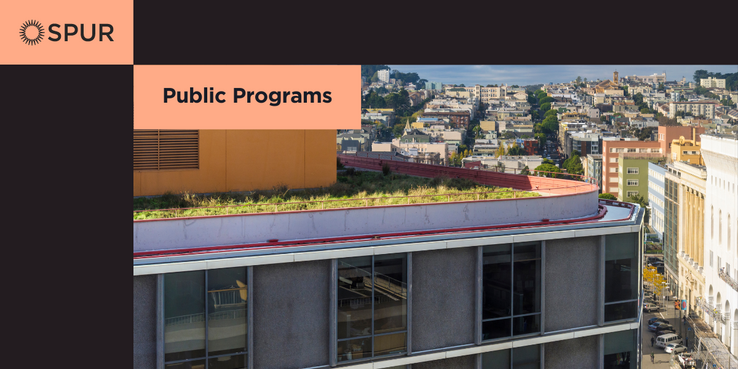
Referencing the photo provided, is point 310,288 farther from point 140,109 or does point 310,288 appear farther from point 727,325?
point 727,325

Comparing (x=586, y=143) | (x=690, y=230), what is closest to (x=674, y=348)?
(x=690, y=230)

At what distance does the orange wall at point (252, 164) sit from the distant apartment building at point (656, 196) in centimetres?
7680

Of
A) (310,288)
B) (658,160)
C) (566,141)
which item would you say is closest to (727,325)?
(658,160)

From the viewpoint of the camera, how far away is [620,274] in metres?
14.6

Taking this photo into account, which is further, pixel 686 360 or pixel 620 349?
pixel 686 360

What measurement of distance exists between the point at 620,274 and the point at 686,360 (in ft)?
122

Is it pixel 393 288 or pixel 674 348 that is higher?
pixel 393 288

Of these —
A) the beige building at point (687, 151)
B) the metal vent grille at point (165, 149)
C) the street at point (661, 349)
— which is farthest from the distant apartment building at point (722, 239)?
the metal vent grille at point (165, 149)

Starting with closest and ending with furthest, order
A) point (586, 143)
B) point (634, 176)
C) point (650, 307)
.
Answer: point (650, 307)
point (634, 176)
point (586, 143)

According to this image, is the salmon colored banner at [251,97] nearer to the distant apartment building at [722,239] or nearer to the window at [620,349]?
the window at [620,349]

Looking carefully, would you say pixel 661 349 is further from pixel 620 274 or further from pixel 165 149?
pixel 165 149

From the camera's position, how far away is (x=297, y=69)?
12.5 metres

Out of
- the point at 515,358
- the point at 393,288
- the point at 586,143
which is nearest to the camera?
the point at 393,288

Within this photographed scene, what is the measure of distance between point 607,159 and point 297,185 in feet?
340
